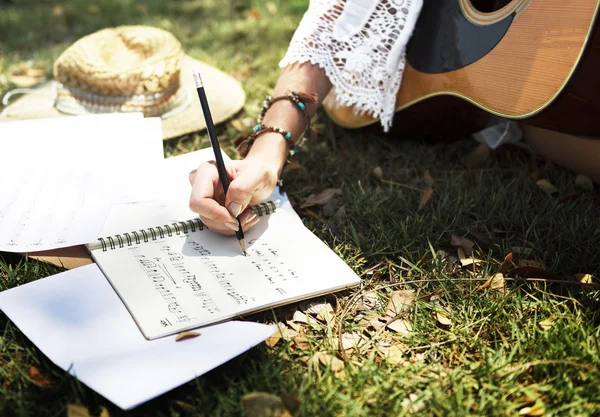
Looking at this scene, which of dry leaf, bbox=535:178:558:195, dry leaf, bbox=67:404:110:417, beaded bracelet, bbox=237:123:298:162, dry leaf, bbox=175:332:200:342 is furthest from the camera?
dry leaf, bbox=535:178:558:195

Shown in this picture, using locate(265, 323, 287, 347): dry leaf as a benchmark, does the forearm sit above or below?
above

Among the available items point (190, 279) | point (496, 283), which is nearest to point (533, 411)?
point (496, 283)

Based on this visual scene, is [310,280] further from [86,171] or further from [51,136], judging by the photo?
[51,136]

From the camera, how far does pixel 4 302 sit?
111 cm

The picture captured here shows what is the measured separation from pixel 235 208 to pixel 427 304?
45 cm

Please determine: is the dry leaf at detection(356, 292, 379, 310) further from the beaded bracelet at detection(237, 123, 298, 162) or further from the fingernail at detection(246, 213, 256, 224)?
the beaded bracelet at detection(237, 123, 298, 162)

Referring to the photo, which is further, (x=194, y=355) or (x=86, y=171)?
(x=86, y=171)

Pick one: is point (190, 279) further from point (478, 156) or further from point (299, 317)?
point (478, 156)

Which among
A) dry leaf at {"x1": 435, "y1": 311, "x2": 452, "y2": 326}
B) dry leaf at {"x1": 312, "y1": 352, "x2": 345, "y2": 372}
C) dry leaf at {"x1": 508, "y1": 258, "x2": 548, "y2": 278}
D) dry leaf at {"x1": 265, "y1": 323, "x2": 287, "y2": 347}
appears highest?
dry leaf at {"x1": 508, "y1": 258, "x2": 548, "y2": 278}

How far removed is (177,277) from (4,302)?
1.08 feet

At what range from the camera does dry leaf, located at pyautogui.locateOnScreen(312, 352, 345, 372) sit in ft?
3.45

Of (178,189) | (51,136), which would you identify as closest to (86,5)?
(51,136)

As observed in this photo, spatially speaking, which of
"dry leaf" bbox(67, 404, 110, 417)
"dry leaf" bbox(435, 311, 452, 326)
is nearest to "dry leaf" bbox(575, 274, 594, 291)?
"dry leaf" bbox(435, 311, 452, 326)

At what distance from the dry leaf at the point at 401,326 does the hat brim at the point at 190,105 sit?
3.36 feet
